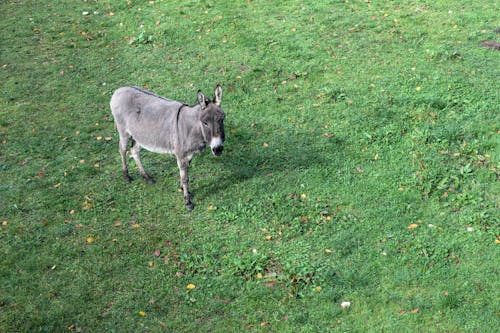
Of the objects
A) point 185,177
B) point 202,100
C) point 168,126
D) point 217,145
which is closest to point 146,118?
point 168,126

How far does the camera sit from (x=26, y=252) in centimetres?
897

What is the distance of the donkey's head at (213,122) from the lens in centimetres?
895

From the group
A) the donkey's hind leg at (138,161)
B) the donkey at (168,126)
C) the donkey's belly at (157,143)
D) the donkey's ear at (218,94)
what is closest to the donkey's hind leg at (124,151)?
the donkey at (168,126)

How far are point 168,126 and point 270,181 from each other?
233 cm

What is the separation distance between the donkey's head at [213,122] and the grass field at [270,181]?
1471 millimetres

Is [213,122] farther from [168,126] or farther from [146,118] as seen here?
[146,118]

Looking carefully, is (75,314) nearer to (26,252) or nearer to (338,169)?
(26,252)

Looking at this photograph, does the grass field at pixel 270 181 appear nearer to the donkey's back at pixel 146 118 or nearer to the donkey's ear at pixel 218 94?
the donkey's back at pixel 146 118

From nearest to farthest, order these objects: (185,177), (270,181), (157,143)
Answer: (185,177) → (157,143) → (270,181)

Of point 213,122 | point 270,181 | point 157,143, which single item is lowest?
point 270,181

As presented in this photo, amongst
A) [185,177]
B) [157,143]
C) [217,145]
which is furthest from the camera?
[157,143]

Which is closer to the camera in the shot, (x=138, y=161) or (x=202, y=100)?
(x=202, y=100)

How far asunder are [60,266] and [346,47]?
10.2 meters

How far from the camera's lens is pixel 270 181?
1055 cm
